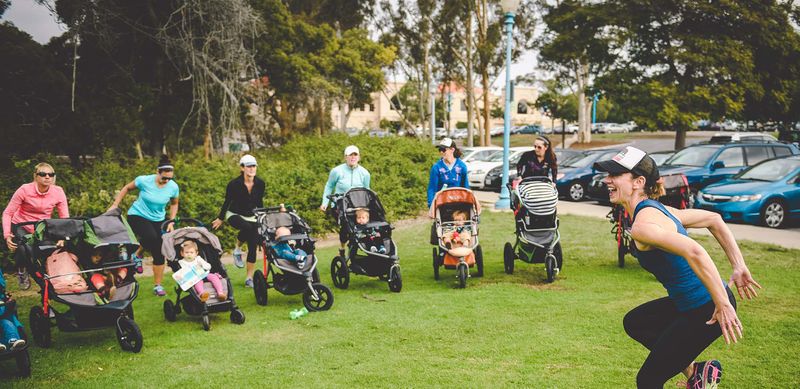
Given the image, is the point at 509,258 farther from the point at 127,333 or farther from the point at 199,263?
the point at 127,333

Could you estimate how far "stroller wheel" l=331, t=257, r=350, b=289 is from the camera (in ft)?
28.3

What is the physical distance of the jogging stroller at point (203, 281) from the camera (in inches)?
271

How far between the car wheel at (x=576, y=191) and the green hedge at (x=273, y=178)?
15.7 feet

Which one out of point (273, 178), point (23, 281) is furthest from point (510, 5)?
point (23, 281)

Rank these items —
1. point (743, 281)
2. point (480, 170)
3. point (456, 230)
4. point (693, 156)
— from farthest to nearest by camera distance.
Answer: point (480, 170), point (693, 156), point (456, 230), point (743, 281)

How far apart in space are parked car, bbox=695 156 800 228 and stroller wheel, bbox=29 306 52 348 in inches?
539

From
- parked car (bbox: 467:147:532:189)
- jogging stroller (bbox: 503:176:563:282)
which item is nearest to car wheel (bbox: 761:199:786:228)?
jogging stroller (bbox: 503:176:563:282)

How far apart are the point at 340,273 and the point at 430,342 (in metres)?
2.96

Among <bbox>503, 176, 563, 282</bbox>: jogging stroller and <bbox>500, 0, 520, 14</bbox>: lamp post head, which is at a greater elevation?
<bbox>500, 0, 520, 14</bbox>: lamp post head

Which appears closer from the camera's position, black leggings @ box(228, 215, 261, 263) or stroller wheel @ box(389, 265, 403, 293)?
stroller wheel @ box(389, 265, 403, 293)

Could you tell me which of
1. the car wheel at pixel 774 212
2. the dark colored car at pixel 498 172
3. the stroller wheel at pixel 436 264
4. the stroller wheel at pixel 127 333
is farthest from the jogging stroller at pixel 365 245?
the dark colored car at pixel 498 172

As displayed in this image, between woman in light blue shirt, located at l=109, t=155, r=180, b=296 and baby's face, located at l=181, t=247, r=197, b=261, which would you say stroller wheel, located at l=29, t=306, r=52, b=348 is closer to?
baby's face, located at l=181, t=247, r=197, b=261

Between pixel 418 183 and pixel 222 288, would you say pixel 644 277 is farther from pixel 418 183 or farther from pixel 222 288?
pixel 418 183

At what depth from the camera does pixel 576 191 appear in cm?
1950
